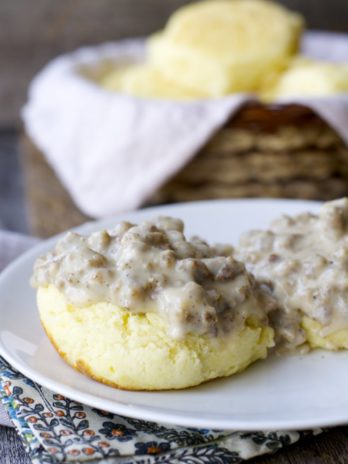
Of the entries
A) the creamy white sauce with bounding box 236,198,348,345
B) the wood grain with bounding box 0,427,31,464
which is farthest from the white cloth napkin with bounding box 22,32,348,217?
the wood grain with bounding box 0,427,31,464

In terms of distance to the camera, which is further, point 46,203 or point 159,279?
point 46,203

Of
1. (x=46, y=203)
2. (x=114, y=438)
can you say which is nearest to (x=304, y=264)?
(x=114, y=438)

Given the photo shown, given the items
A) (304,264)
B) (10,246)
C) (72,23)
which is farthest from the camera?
(72,23)

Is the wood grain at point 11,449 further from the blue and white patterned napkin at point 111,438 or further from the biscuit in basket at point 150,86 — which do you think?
the biscuit in basket at point 150,86

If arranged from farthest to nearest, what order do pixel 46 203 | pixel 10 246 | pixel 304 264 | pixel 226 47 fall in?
pixel 46 203 → pixel 226 47 → pixel 10 246 → pixel 304 264

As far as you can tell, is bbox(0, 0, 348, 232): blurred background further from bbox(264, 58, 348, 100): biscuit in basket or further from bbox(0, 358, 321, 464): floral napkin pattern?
bbox(0, 358, 321, 464): floral napkin pattern

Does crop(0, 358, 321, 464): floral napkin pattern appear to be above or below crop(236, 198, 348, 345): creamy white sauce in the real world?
below

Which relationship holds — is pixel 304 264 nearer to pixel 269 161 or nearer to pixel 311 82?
pixel 269 161
